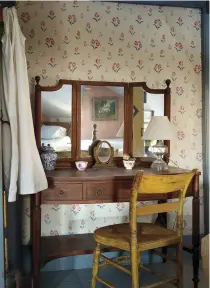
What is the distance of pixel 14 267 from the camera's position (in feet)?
7.43

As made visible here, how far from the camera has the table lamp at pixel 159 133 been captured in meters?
2.64

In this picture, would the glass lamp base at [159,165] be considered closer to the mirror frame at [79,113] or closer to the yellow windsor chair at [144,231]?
the mirror frame at [79,113]

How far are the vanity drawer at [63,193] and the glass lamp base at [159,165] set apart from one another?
2.29 ft

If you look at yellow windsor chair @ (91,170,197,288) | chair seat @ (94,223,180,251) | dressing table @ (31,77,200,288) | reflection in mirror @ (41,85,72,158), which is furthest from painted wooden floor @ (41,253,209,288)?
reflection in mirror @ (41,85,72,158)

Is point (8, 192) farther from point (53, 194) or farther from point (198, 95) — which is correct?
point (198, 95)

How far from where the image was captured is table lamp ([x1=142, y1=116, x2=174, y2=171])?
2.64 metres

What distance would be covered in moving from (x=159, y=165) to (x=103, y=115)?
23.7 inches

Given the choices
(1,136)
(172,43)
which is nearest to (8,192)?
(1,136)

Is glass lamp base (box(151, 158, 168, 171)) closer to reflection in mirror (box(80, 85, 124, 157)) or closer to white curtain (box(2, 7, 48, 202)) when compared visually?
reflection in mirror (box(80, 85, 124, 157))

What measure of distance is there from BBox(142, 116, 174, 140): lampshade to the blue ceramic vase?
73 centimetres

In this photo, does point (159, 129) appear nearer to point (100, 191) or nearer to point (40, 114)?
point (100, 191)

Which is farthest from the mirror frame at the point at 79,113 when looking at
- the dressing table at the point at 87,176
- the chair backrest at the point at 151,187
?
the chair backrest at the point at 151,187

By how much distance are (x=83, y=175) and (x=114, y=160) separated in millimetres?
572

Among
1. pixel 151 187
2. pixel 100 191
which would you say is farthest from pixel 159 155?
pixel 151 187
